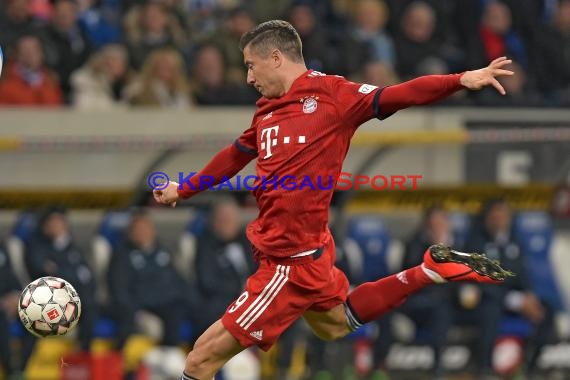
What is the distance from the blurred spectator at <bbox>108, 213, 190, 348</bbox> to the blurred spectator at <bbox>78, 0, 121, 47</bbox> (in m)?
2.05

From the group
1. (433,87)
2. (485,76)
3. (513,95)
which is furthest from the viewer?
(513,95)

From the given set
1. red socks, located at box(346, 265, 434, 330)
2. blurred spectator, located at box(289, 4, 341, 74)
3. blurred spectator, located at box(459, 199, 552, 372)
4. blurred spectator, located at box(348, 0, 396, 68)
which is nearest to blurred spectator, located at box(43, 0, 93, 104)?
blurred spectator, located at box(289, 4, 341, 74)

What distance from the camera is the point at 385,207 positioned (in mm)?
12938

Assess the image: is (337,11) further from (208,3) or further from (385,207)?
(385,207)

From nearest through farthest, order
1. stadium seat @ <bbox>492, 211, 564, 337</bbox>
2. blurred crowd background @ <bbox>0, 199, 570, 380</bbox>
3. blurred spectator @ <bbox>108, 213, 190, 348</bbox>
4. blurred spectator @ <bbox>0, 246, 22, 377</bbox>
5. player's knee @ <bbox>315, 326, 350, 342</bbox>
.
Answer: player's knee @ <bbox>315, 326, 350, 342</bbox>
blurred spectator @ <bbox>0, 246, 22, 377</bbox>
blurred crowd background @ <bbox>0, 199, 570, 380</bbox>
blurred spectator @ <bbox>108, 213, 190, 348</bbox>
stadium seat @ <bbox>492, 211, 564, 337</bbox>

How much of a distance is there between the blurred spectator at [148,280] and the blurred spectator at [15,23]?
1.91 metres

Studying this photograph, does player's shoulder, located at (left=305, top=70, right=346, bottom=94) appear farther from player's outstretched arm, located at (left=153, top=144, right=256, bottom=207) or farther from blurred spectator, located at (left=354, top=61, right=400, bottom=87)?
blurred spectator, located at (left=354, top=61, right=400, bottom=87)

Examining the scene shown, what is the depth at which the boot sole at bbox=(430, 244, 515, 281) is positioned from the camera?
26.2 ft

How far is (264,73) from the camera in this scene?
781 cm

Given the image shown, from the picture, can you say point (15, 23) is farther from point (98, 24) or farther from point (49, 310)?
point (49, 310)

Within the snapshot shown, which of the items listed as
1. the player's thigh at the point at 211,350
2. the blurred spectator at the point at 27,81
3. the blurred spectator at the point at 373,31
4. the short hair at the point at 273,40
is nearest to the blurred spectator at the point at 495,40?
the blurred spectator at the point at 373,31

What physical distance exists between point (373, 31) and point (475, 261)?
6.26 meters

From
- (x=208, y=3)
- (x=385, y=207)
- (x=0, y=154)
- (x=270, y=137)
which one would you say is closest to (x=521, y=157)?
(x=385, y=207)

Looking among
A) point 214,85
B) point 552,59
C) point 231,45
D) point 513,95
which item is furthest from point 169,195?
point 552,59
